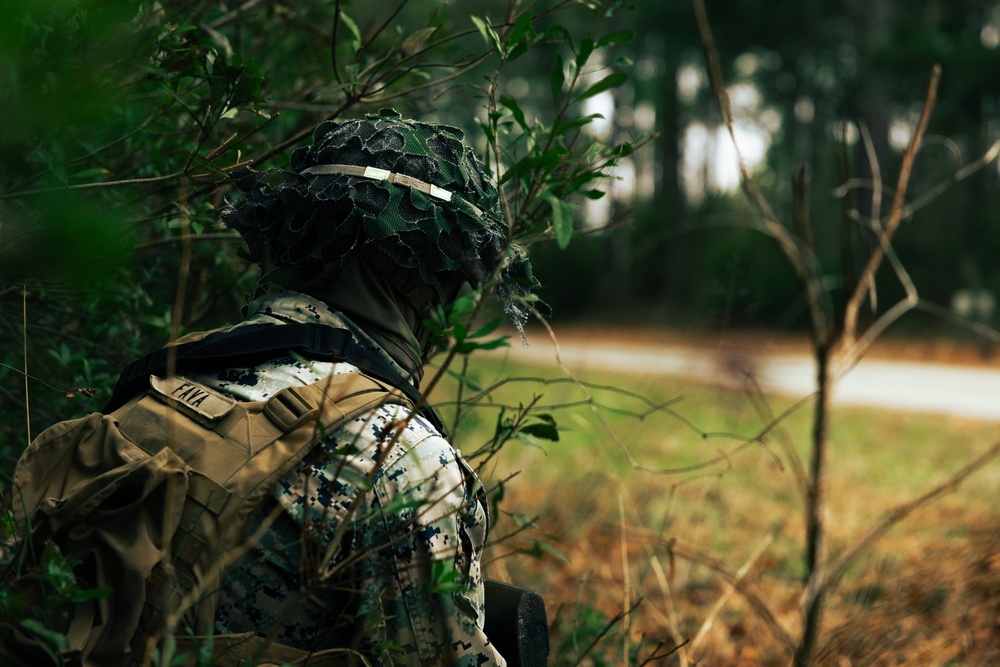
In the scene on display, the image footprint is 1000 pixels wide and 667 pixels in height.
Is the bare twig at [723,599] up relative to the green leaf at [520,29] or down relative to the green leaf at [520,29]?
down

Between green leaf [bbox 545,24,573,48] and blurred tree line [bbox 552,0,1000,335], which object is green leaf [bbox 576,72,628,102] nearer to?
green leaf [bbox 545,24,573,48]

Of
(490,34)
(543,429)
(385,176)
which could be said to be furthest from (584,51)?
(543,429)

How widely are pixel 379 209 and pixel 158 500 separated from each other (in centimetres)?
64

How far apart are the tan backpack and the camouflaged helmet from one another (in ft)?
0.92

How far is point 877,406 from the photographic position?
9.97m

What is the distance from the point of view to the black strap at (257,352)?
1.68 m

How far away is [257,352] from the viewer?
5.49ft

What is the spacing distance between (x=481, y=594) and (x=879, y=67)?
1623 cm

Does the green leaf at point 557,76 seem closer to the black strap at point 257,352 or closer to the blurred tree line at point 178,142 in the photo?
the blurred tree line at point 178,142

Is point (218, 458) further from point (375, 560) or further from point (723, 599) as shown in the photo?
point (723, 599)

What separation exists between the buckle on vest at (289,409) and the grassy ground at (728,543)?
0.36 metres

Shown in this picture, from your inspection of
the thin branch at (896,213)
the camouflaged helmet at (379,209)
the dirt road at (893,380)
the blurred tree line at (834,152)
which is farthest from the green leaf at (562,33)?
the blurred tree line at (834,152)

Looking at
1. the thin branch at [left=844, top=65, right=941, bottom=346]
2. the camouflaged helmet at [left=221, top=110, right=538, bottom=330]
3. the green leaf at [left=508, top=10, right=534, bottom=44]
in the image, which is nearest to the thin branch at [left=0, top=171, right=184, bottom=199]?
the camouflaged helmet at [left=221, top=110, right=538, bottom=330]

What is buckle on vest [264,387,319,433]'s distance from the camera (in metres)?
1.54
